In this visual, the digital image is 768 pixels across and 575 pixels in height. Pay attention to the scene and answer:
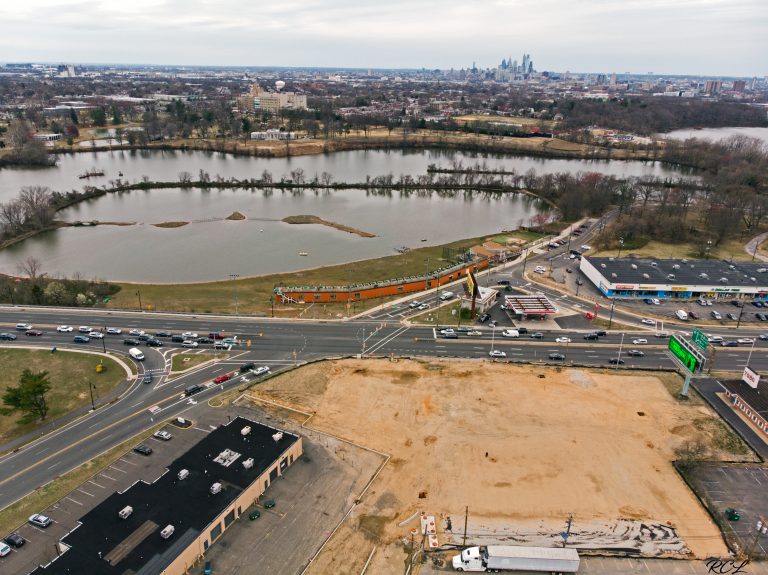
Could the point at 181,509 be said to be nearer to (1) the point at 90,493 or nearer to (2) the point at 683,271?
(1) the point at 90,493

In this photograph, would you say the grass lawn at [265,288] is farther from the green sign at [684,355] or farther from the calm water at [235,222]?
the green sign at [684,355]

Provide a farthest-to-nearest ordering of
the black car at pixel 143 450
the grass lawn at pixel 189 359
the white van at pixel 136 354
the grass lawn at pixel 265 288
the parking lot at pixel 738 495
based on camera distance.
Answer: the grass lawn at pixel 265 288 < the white van at pixel 136 354 < the grass lawn at pixel 189 359 < the black car at pixel 143 450 < the parking lot at pixel 738 495

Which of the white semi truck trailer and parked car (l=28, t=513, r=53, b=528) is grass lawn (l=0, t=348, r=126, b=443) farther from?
the white semi truck trailer

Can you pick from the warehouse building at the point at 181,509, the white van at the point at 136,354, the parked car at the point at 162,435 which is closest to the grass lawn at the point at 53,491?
the parked car at the point at 162,435

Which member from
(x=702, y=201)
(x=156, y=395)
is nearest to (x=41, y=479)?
(x=156, y=395)

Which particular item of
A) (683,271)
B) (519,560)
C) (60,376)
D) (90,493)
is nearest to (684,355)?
(519,560)

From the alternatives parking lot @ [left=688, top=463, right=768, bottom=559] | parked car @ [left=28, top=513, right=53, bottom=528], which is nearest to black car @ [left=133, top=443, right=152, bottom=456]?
parked car @ [left=28, top=513, right=53, bottom=528]
